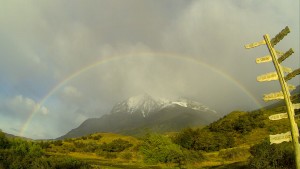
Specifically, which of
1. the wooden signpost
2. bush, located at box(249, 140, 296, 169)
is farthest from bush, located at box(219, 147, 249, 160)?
the wooden signpost

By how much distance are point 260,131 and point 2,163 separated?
85564mm

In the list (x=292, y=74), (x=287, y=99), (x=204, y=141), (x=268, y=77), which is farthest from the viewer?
(x=204, y=141)

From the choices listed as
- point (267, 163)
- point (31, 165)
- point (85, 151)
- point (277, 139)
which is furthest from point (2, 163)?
point (85, 151)

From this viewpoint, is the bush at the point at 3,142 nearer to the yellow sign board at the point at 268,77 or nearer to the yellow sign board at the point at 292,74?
the yellow sign board at the point at 268,77

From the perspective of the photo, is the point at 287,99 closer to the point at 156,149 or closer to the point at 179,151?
the point at 156,149

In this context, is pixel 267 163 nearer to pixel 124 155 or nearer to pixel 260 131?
pixel 124 155

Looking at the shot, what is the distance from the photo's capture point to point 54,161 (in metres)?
40.3

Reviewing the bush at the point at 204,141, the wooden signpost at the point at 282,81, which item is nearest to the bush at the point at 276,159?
the wooden signpost at the point at 282,81

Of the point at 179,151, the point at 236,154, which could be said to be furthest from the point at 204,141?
the point at 179,151

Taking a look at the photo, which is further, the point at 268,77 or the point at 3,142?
the point at 3,142

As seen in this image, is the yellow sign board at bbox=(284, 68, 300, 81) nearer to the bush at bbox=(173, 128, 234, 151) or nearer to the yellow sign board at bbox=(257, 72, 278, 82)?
the yellow sign board at bbox=(257, 72, 278, 82)

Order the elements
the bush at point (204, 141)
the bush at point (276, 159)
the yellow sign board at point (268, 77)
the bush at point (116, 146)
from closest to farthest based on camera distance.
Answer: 1. the yellow sign board at point (268, 77)
2. the bush at point (276, 159)
3. the bush at point (204, 141)
4. the bush at point (116, 146)

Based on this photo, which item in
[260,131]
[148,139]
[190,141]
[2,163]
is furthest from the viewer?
[260,131]

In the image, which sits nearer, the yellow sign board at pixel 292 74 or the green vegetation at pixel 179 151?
the yellow sign board at pixel 292 74
